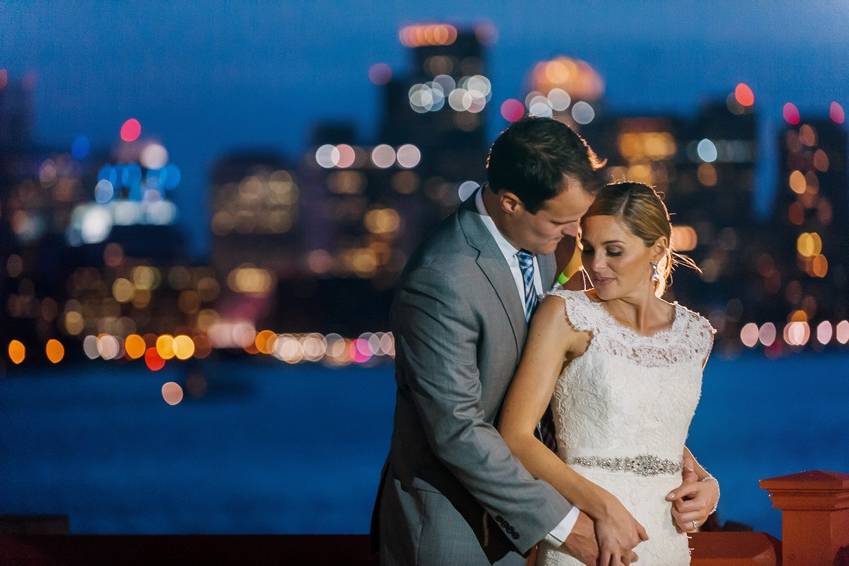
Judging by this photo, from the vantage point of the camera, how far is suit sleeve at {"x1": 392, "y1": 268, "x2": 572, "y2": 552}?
2465mm

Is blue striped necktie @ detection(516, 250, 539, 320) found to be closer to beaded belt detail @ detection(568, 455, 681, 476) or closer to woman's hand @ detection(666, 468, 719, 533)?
beaded belt detail @ detection(568, 455, 681, 476)

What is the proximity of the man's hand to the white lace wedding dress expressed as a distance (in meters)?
0.14

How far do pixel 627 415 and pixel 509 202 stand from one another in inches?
20.3

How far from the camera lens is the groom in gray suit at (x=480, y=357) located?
8.14 feet

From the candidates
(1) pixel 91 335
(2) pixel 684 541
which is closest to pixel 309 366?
(1) pixel 91 335

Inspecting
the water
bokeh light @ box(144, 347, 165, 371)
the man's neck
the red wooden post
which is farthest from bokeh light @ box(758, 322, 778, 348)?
the man's neck

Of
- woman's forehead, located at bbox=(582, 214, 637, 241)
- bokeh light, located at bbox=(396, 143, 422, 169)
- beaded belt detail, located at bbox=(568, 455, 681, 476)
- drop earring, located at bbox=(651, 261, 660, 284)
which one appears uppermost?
woman's forehead, located at bbox=(582, 214, 637, 241)

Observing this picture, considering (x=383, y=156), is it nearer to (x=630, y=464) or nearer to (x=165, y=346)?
(x=165, y=346)

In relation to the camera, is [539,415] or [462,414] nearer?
[462,414]

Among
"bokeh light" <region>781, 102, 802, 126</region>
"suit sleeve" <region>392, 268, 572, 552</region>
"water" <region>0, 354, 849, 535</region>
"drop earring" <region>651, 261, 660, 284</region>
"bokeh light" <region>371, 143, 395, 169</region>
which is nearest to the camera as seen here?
"suit sleeve" <region>392, 268, 572, 552</region>

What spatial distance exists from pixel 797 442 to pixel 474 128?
80.7 feet

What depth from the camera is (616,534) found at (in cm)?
251

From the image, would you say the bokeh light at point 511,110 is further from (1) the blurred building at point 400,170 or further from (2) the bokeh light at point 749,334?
(2) the bokeh light at point 749,334

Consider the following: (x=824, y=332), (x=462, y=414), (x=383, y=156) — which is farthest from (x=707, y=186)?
(x=462, y=414)
